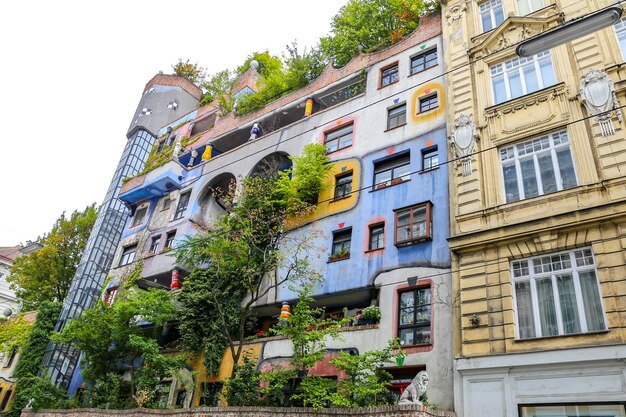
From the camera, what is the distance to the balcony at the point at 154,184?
104ft

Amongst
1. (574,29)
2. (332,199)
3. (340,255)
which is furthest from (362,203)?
(574,29)

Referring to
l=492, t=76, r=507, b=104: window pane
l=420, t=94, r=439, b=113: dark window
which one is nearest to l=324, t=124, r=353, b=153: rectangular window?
l=420, t=94, r=439, b=113: dark window

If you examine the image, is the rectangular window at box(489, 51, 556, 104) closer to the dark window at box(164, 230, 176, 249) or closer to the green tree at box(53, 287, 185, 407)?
the green tree at box(53, 287, 185, 407)

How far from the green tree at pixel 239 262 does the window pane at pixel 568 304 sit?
32.1 ft

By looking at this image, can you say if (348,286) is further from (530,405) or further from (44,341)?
(44,341)

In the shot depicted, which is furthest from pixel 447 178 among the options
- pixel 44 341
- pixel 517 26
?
pixel 44 341

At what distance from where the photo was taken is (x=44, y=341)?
32.2 meters

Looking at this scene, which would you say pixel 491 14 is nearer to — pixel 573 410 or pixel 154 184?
pixel 573 410

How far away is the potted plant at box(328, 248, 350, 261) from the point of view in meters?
19.5

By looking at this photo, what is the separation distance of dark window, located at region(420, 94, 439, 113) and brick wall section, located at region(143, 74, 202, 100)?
29.2 m

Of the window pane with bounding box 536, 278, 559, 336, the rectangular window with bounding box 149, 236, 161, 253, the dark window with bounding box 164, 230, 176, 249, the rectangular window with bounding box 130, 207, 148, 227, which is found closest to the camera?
the window pane with bounding box 536, 278, 559, 336

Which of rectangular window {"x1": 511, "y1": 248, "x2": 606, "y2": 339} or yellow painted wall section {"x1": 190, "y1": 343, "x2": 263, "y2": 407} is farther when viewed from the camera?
yellow painted wall section {"x1": 190, "y1": 343, "x2": 263, "y2": 407}

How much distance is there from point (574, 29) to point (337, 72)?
1941 cm

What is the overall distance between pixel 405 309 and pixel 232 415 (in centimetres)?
674
